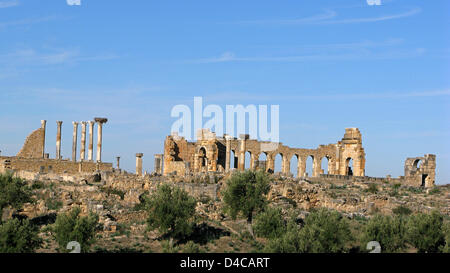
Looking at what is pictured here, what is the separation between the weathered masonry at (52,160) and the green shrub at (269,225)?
95.0ft

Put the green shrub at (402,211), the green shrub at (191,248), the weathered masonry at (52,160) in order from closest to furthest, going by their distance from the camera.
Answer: the green shrub at (191,248) → the green shrub at (402,211) → the weathered masonry at (52,160)

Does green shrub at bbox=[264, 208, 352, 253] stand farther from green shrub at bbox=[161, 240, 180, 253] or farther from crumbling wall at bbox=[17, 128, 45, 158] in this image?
crumbling wall at bbox=[17, 128, 45, 158]

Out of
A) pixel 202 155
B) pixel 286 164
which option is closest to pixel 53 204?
pixel 202 155

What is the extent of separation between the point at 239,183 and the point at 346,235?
6.99 meters

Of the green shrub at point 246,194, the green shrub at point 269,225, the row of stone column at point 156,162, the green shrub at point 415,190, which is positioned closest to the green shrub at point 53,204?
the green shrub at point 246,194

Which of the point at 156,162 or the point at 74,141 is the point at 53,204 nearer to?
the point at 156,162

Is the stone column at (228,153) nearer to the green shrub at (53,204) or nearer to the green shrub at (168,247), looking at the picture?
the green shrub at (53,204)

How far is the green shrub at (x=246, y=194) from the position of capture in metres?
31.4

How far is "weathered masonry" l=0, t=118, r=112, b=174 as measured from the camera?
5387cm

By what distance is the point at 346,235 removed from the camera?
89.0 ft

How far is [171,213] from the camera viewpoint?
29.2 meters

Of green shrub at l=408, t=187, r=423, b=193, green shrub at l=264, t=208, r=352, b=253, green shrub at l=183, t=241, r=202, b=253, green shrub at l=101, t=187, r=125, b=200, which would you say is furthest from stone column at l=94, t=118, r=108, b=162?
green shrub at l=264, t=208, r=352, b=253

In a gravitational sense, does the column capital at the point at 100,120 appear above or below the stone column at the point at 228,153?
above
